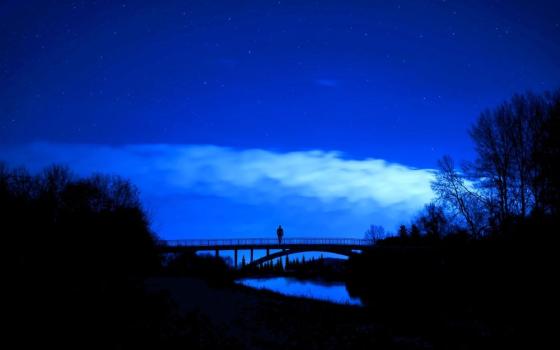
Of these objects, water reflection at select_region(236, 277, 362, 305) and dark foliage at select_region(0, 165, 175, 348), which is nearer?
dark foliage at select_region(0, 165, 175, 348)

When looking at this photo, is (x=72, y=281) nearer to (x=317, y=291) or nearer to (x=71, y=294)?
(x=71, y=294)

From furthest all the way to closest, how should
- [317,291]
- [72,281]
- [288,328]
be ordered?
[317,291]
[72,281]
[288,328]

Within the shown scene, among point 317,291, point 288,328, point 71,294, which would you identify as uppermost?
point 71,294

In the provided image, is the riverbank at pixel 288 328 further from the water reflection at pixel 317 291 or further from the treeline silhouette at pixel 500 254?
the water reflection at pixel 317 291

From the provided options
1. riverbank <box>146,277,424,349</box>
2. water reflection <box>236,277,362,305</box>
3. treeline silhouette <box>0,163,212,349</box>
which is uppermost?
treeline silhouette <box>0,163,212,349</box>

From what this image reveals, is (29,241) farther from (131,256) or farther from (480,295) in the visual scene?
(480,295)

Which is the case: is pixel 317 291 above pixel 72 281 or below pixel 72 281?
below

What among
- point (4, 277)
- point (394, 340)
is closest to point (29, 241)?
point (4, 277)

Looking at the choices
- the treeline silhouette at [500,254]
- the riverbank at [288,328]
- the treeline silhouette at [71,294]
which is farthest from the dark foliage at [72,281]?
the treeline silhouette at [500,254]

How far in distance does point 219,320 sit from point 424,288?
22.3 metres

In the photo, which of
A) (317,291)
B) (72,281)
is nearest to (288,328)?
(72,281)

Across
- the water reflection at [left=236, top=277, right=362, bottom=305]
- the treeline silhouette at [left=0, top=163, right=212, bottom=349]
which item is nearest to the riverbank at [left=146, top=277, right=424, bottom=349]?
the treeline silhouette at [left=0, top=163, right=212, bottom=349]

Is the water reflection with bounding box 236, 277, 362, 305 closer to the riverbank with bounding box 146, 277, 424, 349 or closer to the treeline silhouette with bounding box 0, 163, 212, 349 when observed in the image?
the riverbank with bounding box 146, 277, 424, 349

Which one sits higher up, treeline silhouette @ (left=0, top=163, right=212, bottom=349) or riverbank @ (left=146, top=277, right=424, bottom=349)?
treeline silhouette @ (left=0, top=163, right=212, bottom=349)
